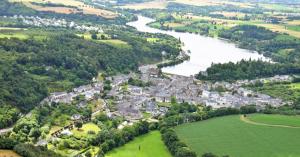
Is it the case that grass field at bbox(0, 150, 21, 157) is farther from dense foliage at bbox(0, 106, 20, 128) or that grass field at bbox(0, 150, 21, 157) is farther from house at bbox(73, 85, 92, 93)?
house at bbox(73, 85, 92, 93)

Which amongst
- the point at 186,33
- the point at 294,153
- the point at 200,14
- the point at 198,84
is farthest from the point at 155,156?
the point at 200,14

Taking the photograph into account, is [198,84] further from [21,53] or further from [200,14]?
[200,14]

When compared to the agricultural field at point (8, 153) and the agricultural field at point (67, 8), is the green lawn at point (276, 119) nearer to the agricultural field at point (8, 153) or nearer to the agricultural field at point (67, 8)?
the agricultural field at point (8, 153)

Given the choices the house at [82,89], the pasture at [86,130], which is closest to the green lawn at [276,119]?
the pasture at [86,130]

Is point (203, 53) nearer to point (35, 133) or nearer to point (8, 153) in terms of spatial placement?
point (35, 133)

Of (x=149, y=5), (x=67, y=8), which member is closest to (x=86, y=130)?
(x=67, y=8)

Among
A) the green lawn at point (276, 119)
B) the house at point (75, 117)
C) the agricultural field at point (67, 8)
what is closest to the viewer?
the green lawn at point (276, 119)
